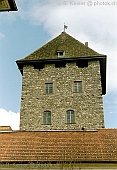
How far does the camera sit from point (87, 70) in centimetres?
2475

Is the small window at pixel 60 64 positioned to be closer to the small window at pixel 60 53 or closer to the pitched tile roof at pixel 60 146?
the small window at pixel 60 53

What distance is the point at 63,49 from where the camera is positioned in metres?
26.3

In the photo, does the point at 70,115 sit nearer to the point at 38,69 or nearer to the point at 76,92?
the point at 76,92

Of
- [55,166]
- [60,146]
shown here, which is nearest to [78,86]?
[60,146]

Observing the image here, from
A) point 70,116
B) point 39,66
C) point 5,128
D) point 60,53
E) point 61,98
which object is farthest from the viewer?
point 60,53

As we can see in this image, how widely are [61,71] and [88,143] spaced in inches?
400

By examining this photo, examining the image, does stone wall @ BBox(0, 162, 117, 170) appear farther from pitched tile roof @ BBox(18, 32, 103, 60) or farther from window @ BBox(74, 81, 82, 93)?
pitched tile roof @ BBox(18, 32, 103, 60)

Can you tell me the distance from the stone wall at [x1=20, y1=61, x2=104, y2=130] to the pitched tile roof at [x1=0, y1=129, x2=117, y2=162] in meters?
4.83

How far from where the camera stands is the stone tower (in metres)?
22.9

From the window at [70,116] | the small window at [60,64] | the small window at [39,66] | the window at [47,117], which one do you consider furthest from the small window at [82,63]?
the window at [47,117]

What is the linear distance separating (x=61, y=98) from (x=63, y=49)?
15.7 feet

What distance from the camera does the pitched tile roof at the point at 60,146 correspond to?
14.5m

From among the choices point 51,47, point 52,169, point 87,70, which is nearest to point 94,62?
point 87,70

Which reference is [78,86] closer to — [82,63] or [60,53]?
[82,63]
